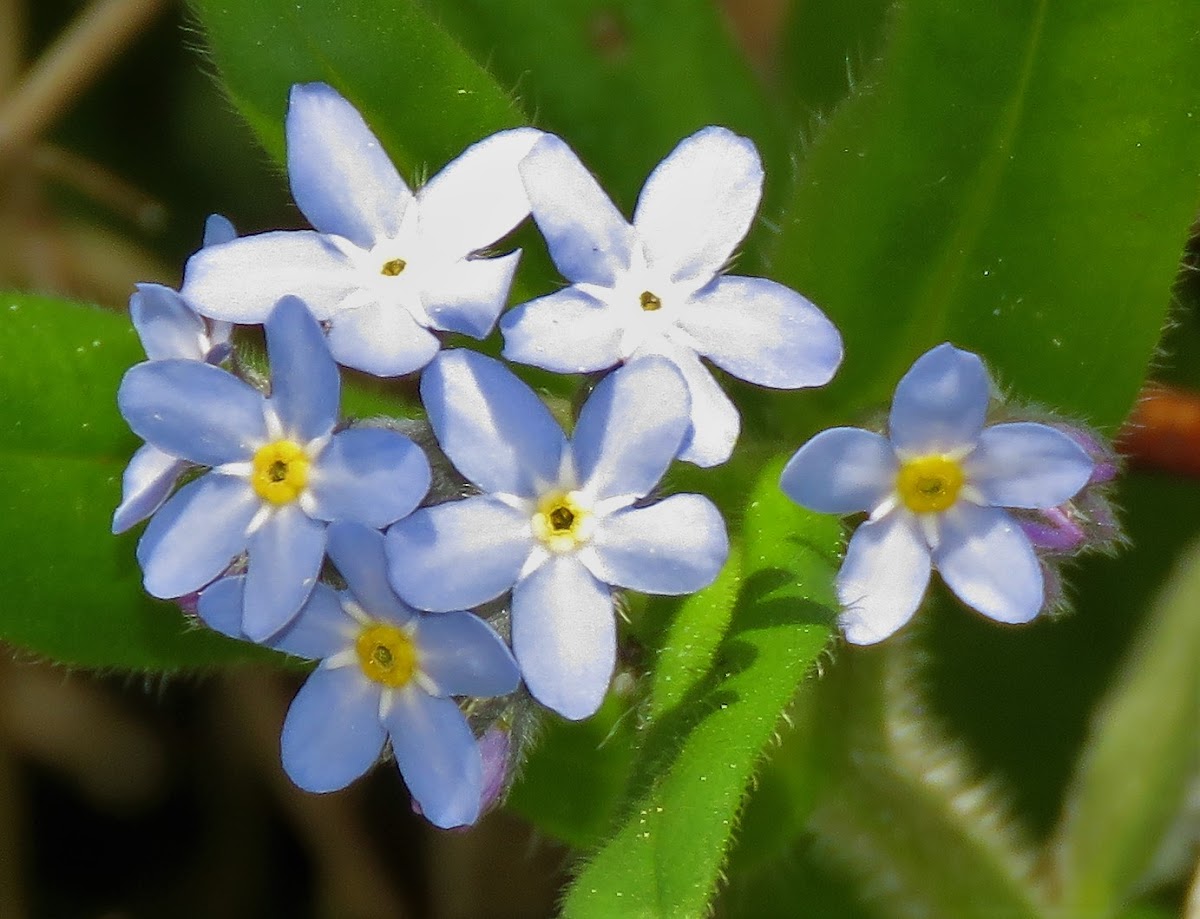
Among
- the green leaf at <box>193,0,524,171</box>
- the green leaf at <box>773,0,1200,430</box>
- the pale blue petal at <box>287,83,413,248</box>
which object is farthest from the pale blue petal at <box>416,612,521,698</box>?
the green leaf at <box>773,0,1200,430</box>

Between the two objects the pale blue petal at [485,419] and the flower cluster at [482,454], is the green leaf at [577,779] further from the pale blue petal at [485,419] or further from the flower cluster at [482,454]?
the pale blue petal at [485,419]

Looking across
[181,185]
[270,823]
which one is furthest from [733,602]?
[181,185]

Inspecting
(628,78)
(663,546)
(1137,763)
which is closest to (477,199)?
(663,546)

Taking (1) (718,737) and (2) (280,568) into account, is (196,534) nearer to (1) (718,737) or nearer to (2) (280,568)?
(2) (280,568)

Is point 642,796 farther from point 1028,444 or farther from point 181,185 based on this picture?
point 181,185

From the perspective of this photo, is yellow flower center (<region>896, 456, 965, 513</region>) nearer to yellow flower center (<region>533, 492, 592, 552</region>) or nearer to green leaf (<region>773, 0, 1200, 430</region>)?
yellow flower center (<region>533, 492, 592, 552</region>)
